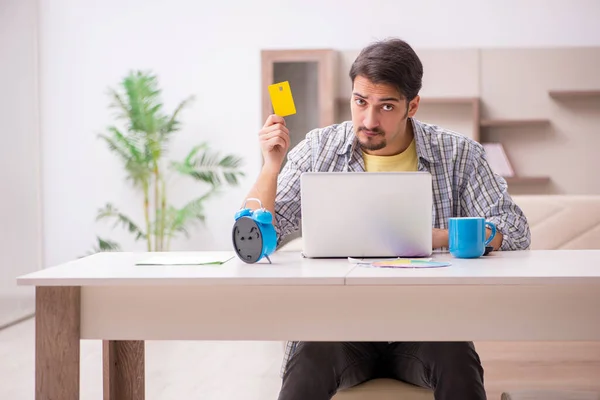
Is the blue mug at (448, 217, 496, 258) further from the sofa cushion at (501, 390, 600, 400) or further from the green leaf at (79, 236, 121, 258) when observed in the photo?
the green leaf at (79, 236, 121, 258)

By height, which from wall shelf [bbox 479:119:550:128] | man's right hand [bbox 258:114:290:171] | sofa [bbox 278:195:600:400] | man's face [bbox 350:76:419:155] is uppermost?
wall shelf [bbox 479:119:550:128]

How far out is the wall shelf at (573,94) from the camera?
5.32m

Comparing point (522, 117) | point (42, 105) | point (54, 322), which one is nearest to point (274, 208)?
point (54, 322)

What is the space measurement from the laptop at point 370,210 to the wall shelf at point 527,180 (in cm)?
374

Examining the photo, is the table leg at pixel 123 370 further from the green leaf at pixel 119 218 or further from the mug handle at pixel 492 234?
the green leaf at pixel 119 218

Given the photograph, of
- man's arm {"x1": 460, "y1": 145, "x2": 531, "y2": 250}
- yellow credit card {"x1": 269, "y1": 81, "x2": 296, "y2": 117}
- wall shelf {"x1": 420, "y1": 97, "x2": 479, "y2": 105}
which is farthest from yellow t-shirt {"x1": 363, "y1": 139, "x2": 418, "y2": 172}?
wall shelf {"x1": 420, "y1": 97, "x2": 479, "y2": 105}

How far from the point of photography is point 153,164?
18.6ft

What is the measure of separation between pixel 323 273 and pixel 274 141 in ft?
2.14

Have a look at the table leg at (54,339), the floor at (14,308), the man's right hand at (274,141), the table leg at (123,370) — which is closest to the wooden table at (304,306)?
the table leg at (54,339)

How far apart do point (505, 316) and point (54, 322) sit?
869mm

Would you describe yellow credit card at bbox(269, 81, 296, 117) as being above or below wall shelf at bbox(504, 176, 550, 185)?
above

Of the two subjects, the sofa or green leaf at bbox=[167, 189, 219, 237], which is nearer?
the sofa

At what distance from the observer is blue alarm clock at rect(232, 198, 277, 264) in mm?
1774

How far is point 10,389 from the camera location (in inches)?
132
